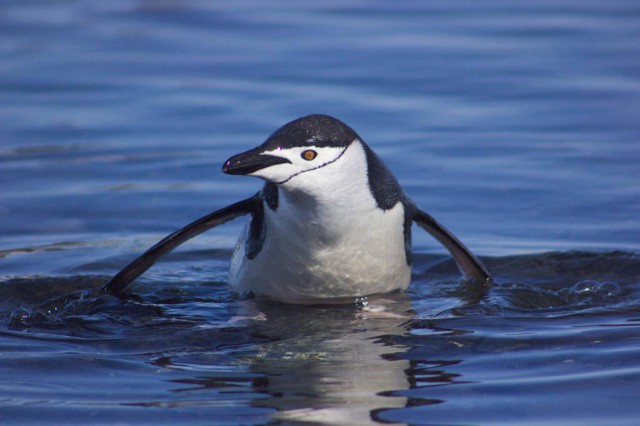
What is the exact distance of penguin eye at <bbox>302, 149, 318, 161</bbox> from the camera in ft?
19.0

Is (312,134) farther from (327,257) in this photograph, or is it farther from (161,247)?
(161,247)

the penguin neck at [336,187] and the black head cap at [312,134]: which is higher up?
the black head cap at [312,134]

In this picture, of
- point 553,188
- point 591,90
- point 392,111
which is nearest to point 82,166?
point 392,111

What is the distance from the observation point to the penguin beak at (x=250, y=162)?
18.1 feet

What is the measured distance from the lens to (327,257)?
6418 millimetres

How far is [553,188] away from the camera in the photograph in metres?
8.62

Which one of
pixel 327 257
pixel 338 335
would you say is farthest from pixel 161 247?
pixel 338 335

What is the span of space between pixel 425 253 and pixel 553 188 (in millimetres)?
1375

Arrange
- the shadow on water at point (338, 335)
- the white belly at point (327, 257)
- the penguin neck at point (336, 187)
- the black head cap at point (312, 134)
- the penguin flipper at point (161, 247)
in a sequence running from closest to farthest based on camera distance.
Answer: the shadow on water at point (338, 335) → the black head cap at point (312, 134) → the penguin neck at point (336, 187) → the white belly at point (327, 257) → the penguin flipper at point (161, 247)

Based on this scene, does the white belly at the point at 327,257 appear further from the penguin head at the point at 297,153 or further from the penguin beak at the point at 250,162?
the penguin beak at the point at 250,162

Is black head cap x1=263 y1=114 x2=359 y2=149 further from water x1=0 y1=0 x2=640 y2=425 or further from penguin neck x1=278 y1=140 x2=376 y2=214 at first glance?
water x1=0 y1=0 x2=640 y2=425

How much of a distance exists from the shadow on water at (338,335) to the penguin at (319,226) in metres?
0.13

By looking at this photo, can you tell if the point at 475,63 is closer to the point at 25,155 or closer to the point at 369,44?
the point at 369,44

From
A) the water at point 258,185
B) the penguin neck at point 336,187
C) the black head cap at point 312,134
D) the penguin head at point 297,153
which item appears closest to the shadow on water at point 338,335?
the water at point 258,185
